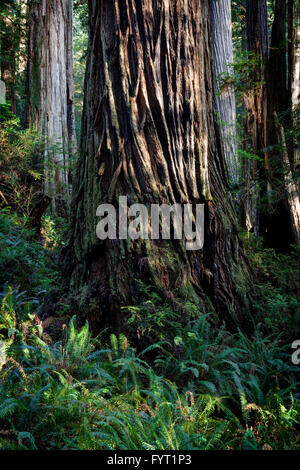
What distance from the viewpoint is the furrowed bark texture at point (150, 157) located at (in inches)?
132

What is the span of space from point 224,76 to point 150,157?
4.26 m

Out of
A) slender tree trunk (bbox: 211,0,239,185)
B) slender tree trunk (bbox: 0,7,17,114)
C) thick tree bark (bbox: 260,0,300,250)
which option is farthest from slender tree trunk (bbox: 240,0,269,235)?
slender tree trunk (bbox: 0,7,17,114)

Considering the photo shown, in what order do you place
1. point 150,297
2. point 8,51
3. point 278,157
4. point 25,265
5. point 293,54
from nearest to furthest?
point 150,297 < point 25,265 < point 278,157 < point 293,54 < point 8,51

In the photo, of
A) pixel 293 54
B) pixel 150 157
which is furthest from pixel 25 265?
pixel 293 54

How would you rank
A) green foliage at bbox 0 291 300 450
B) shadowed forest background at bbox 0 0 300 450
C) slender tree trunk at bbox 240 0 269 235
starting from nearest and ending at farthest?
green foliage at bbox 0 291 300 450 → shadowed forest background at bbox 0 0 300 450 → slender tree trunk at bbox 240 0 269 235

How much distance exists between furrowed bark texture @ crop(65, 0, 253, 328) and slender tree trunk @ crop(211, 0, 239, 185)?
275cm

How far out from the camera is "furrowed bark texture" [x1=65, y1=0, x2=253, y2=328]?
11.0ft

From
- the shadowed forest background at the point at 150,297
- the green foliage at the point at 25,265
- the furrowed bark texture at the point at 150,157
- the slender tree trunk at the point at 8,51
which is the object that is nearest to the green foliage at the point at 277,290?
the shadowed forest background at the point at 150,297

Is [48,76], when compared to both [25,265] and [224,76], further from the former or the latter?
[25,265]

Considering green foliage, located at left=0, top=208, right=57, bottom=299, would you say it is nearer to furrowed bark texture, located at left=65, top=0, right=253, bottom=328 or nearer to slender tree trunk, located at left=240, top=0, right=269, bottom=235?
furrowed bark texture, located at left=65, top=0, right=253, bottom=328

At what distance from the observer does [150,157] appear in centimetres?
351

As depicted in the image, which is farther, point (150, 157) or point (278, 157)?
point (278, 157)

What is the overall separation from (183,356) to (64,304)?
51.3 inches

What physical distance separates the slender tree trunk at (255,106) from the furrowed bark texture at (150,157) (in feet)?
7.31
